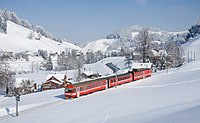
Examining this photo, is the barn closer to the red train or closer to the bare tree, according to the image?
the bare tree

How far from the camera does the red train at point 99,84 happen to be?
109 feet

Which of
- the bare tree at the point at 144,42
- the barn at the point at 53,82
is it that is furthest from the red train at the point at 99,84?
the barn at the point at 53,82

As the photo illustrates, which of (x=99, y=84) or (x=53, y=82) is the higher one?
(x=99, y=84)

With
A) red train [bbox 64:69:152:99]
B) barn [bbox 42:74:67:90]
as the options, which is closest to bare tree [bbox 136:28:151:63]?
red train [bbox 64:69:152:99]

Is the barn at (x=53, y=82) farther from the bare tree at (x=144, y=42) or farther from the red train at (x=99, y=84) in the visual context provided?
the red train at (x=99, y=84)

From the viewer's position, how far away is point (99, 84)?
125ft

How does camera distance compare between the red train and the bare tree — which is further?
the bare tree

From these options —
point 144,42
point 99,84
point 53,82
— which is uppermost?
point 144,42

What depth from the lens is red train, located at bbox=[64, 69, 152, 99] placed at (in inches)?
1304

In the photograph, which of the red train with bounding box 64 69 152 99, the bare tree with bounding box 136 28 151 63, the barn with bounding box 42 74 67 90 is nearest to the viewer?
the red train with bounding box 64 69 152 99

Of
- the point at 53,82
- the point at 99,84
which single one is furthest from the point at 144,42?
the point at 53,82

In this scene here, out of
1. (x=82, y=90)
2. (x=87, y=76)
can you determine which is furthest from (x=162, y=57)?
(x=82, y=90)

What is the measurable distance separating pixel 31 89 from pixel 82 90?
1500 inches

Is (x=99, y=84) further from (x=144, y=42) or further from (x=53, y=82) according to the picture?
(x=53, y=82)
